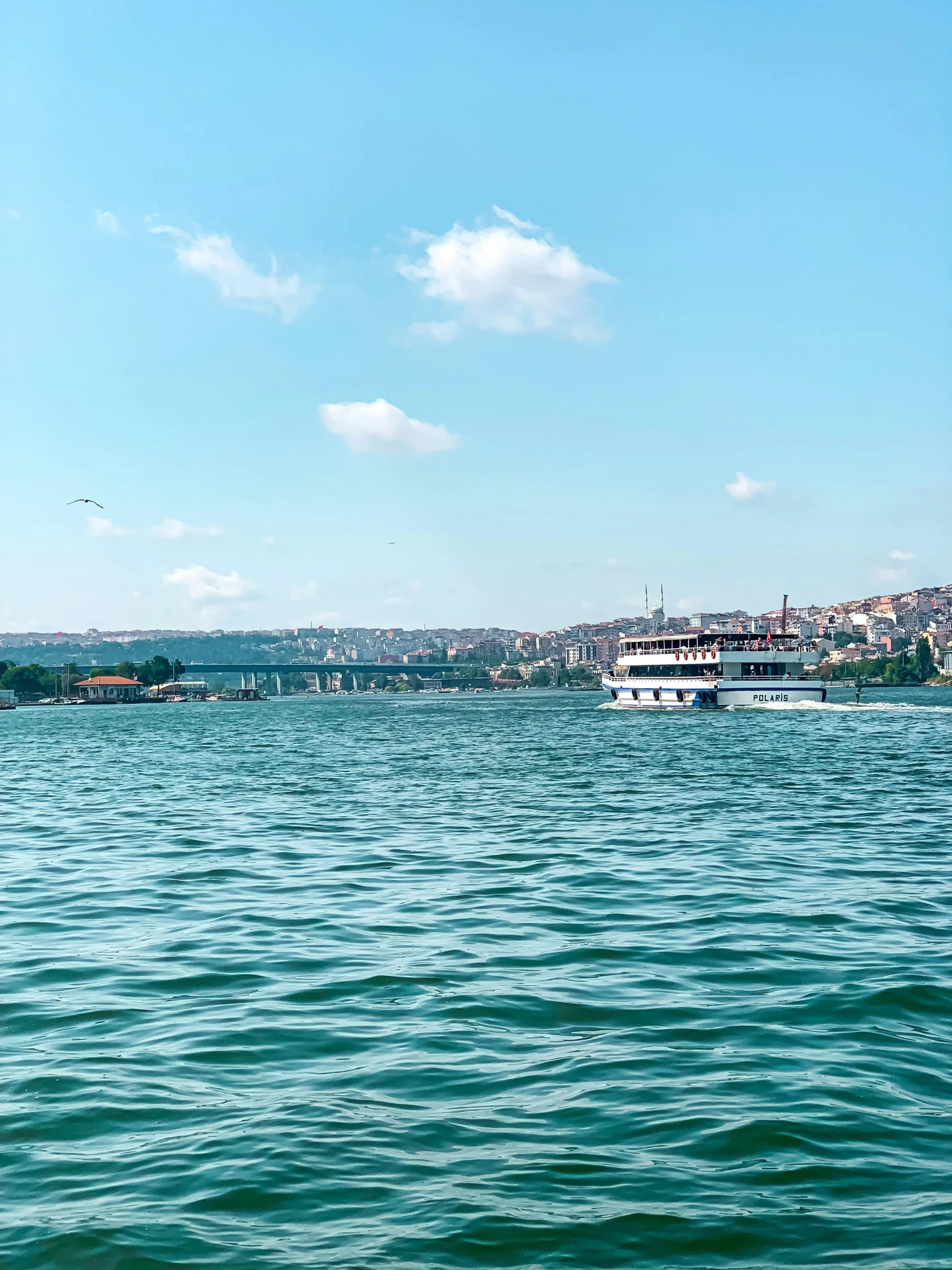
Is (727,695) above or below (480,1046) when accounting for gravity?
below

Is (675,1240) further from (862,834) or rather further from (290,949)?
(862,834)

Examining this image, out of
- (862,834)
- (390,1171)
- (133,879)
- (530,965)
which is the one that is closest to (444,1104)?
(390,1171)

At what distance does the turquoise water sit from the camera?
17.8ft

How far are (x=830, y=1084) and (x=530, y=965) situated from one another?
357cm

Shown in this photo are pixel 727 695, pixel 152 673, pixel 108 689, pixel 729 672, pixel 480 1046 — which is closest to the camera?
pixel 480 1046

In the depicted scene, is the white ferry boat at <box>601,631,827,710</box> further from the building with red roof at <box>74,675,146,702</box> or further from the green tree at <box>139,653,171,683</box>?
the green tree at <box>139,653,171,683</box>

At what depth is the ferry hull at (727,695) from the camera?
75.6 meters

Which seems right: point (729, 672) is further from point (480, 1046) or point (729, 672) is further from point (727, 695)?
point (480, 1046)

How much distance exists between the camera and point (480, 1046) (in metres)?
8.00

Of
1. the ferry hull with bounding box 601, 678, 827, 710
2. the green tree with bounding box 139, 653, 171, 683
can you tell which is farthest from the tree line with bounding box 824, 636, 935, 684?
the green tree with bounding box 139, 653, 171, 683

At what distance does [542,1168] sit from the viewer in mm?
5945

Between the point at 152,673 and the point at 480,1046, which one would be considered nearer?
the point at 480,1046

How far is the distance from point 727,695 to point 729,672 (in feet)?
4.71

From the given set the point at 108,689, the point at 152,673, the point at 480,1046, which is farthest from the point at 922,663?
the point at 480,1046
